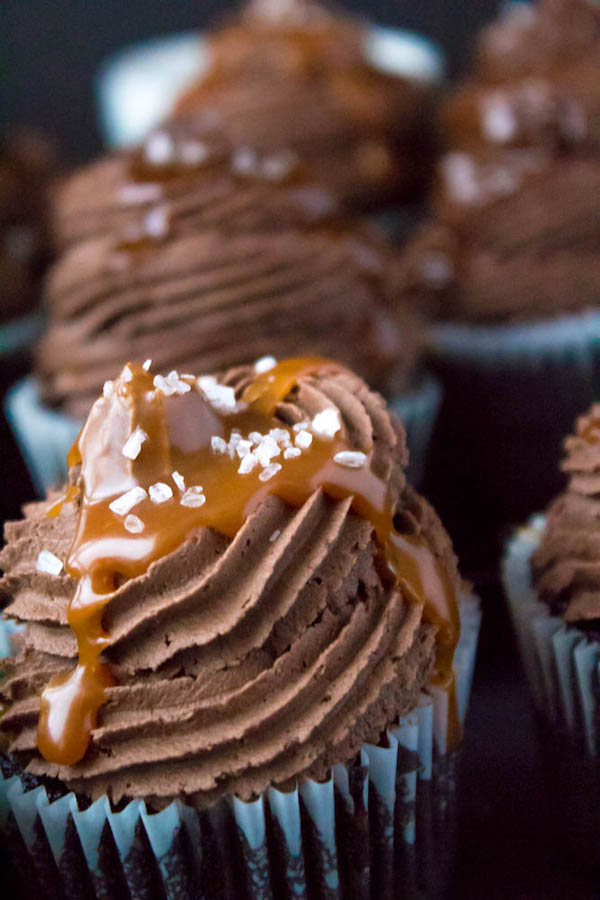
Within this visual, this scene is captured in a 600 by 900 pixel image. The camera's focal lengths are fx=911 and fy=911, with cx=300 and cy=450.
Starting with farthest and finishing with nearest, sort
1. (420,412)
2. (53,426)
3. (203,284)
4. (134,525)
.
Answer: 1. (420,412)
2. (53,426)
3. (203,284)
4. (134,525)

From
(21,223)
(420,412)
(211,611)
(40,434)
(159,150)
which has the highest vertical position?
(159,150)

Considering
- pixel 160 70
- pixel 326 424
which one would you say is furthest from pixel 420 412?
pixel 160 70

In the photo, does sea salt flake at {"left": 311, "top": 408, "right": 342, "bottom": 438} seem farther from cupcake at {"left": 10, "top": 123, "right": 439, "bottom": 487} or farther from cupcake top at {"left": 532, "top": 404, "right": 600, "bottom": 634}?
cupcake at {"left": 10, "top": 123, "right": 439, "bottom": 487}

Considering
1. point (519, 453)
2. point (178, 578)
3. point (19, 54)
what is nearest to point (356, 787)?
point (178, 578)

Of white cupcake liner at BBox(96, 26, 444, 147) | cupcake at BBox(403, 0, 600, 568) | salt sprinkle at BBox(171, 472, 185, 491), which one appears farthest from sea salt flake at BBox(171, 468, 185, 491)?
white cupcake liner at BBox(96, 26, 444, 147)

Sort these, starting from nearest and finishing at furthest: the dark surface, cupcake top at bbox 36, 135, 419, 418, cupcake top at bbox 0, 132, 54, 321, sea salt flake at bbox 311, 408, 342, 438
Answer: sea salt flake at bbox 311, 408, 342, 438
the dark surface
cupcake top at bbox 36, 135, 419, 418
cupcake top at bbox 0, 132, 54, 321

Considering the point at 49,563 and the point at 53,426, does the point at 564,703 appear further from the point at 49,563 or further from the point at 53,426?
the point at 53,426

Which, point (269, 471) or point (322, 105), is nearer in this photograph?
point (269, 471)

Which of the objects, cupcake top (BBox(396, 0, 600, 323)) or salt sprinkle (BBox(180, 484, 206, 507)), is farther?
cupcake top (BBox(396, 0, 600, 323))
